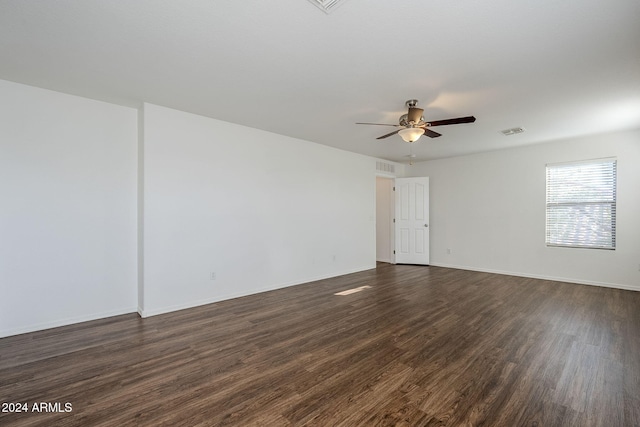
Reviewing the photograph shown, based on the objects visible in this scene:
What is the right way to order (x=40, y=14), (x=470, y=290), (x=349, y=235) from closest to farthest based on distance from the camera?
(x=40, y=14)
(x=470, y=290)
(x=349, y=235)

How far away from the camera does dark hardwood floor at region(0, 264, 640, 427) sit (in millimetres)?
1795

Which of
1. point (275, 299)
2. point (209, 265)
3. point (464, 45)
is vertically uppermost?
point (464, 45)

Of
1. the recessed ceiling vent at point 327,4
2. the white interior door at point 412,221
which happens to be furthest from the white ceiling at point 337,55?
the white interior door at point 412,221

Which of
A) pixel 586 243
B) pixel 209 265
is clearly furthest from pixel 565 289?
pixel 209 265

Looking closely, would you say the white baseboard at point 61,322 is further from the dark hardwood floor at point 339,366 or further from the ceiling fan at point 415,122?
the ceiling fan at point 415,122

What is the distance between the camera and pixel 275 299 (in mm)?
4215

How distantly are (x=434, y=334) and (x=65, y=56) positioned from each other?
4.48 metres

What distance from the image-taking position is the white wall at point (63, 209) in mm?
2953

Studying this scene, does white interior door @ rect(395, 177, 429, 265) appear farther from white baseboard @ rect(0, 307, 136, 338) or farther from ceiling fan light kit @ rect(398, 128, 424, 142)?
white baseboard @ rect(0, 307, 136, 338)

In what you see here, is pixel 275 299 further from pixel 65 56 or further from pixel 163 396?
pixel 65 56

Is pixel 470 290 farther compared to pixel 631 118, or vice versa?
pixel 470 290

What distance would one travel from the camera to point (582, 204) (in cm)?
509

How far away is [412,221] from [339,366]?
5417 millimetres

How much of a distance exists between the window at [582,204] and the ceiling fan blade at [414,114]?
13.3 feet
